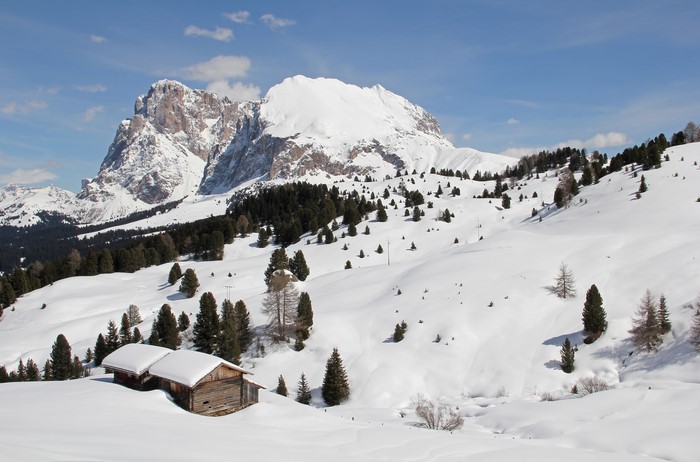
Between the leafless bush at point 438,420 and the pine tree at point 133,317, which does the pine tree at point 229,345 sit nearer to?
the pine tree at point 133,317

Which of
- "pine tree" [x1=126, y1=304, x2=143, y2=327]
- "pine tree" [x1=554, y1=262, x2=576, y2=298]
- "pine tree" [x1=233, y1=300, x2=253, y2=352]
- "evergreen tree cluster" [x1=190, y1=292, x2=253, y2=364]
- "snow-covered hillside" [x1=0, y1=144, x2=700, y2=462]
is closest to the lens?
"snow-covered hillside" [x1=0, y1=144, x2=700, y2=462]

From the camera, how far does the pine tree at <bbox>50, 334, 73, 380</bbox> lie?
2058 inches

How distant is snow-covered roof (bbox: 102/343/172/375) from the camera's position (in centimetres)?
3135

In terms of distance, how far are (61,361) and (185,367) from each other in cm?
3238

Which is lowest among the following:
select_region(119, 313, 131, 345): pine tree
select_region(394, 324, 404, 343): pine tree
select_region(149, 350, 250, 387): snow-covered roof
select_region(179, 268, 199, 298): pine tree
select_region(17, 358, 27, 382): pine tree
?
select_region(17, 358, 27, 382): pine tree

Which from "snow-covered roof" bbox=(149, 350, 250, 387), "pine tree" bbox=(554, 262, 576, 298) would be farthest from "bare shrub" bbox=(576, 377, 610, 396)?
"snow-covered roof" bbox=(149, 350, 250, 387)

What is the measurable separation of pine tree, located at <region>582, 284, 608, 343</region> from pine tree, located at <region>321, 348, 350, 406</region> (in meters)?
24.4

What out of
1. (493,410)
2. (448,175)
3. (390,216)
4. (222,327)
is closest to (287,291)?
(222,327)

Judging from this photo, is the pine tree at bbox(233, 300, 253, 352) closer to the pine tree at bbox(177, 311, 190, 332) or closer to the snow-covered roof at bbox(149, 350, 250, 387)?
the pine tree at bbox(177, 311, 190, 332)

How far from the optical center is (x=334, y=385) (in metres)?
43.7

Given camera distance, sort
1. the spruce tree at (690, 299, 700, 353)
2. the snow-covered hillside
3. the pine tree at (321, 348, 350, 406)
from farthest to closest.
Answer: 1. the pine tree at (321, 348, 350, 406)
2. the spruce tree at (690, 299, 700, 353)
3. the snow-covered hillside

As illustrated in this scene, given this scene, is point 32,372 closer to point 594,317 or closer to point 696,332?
point 594,317

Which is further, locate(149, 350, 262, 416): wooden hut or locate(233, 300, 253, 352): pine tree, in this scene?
locate(233, 300, 253, 352): pine tree

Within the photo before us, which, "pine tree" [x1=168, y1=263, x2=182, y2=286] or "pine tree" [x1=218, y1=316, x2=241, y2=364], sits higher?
"pine tree" [x1=168, y1=263, x2=182, y2=286]
